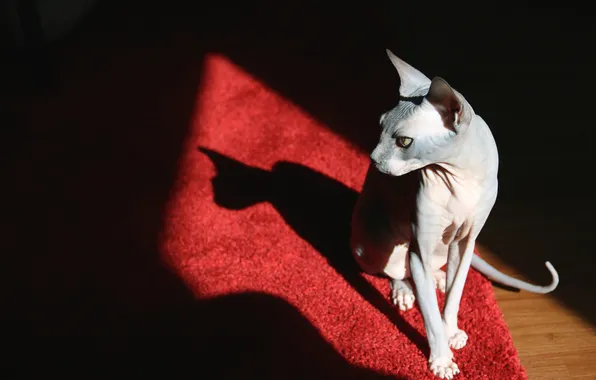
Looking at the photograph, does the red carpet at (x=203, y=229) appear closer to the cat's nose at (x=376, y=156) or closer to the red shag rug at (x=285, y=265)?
the red shag rug at (x=285, y=265)

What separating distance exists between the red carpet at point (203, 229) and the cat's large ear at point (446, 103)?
0.68m

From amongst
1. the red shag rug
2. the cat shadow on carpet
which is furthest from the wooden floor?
the cat shadow on carpet

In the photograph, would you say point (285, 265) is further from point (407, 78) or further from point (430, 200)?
point (407, 78)

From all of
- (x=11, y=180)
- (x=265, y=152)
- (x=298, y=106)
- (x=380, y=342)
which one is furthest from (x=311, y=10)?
(x=380, y=342)

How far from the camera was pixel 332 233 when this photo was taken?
1916mm

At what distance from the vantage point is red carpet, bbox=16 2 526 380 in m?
1.62

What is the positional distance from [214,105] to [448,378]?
1269mm

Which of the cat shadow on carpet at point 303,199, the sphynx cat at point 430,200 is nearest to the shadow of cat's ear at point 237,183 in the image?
the cat shadow on carpet at point 303,199

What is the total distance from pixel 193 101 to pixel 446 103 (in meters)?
1.44

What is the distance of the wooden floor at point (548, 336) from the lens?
1592 mm

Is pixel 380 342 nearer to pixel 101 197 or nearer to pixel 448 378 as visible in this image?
pixel 448 378

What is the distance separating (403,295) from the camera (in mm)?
1690

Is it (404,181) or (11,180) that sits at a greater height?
(404,181)

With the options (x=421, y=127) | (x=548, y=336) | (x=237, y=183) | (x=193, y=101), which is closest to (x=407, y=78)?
(x=421, y=127)
